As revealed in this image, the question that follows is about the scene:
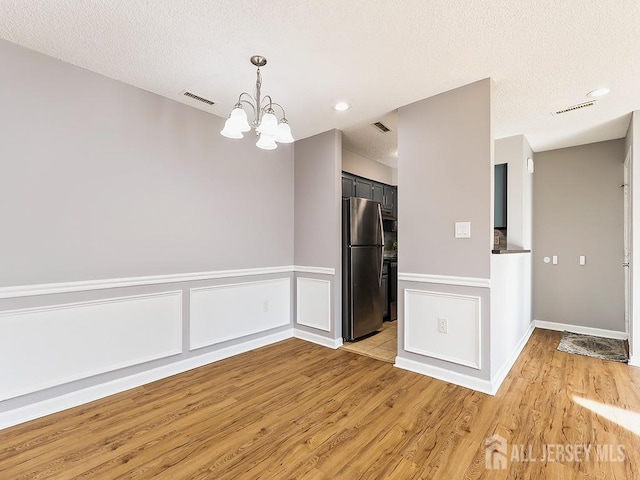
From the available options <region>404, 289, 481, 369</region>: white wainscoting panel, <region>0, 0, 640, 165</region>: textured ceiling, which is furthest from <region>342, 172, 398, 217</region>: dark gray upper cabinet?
<region>404, 289, 481, 369</region>: white wainscoting panel

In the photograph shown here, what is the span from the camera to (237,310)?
3365mm

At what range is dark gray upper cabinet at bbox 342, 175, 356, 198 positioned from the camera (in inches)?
162

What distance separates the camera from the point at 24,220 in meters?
2.11

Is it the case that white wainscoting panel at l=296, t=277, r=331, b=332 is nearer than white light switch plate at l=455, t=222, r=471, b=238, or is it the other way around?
white light switch plate at l=455, t=222, r=471, b=238

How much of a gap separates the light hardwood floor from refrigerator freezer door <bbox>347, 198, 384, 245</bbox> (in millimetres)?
1571

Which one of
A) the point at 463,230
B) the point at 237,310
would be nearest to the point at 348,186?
the point at 463,230

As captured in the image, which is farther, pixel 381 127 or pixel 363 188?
pixel 363 188

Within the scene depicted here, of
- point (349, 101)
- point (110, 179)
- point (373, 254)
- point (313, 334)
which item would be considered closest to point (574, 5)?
point (349, 101)

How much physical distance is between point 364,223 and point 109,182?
2719 millimetres

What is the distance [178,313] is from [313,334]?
1.64m

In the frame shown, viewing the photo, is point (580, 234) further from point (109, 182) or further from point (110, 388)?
point (110, 388)

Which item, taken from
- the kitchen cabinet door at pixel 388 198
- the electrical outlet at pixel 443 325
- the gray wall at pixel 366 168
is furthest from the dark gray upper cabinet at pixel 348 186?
the electrical outlet at pixel 443 325

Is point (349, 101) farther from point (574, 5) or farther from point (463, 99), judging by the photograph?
point (574, 5)

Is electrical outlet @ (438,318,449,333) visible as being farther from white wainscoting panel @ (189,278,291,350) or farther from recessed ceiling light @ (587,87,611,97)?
recessed ceiling light @ (587,87,611,97)
